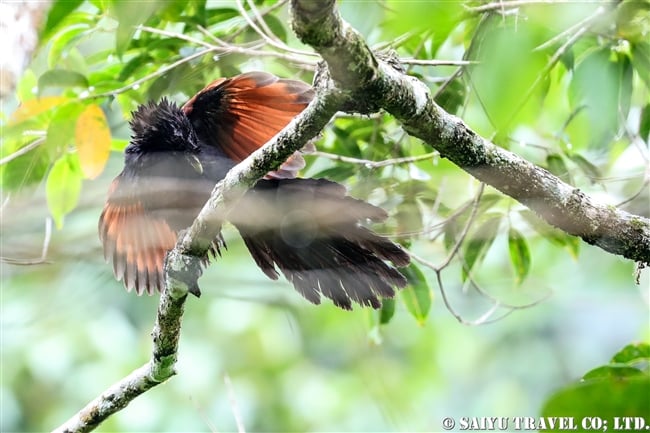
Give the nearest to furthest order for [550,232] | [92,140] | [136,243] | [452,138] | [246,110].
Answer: [452,138] → [92,140] → [550,232] → [246,110] → [136,243]

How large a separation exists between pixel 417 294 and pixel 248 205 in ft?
2.54

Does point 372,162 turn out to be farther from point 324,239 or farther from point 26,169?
point 26,169

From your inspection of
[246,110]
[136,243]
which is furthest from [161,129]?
[136,243]

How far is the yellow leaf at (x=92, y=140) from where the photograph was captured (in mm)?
2131

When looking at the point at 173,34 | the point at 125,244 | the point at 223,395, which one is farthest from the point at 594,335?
the point at 173,34

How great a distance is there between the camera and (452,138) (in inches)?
55.4

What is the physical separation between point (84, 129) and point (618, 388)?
1806 millimetres

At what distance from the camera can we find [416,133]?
139 cm

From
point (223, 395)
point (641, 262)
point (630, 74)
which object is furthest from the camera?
point (223, 395)

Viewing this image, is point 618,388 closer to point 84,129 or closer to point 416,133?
point 416,133

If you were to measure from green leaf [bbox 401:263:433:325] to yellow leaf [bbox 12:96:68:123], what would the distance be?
1170 mm

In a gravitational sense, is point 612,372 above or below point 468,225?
below

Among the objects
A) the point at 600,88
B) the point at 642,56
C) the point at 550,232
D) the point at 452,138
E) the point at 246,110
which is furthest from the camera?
the point at 246,110

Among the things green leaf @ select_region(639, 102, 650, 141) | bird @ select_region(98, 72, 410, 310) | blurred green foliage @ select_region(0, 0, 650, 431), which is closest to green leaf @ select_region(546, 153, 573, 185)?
blurred green foliage @ select_region(0, 0, 650, 431)
